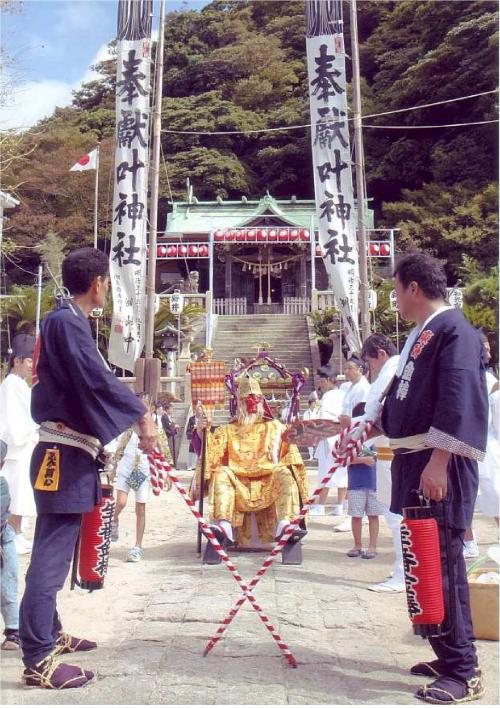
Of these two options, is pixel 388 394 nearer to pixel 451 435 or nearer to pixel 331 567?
pixel 451 435

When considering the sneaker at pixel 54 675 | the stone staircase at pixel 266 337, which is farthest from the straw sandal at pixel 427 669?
the stone staircase at pixel 266 337

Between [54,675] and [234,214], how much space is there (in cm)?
3014

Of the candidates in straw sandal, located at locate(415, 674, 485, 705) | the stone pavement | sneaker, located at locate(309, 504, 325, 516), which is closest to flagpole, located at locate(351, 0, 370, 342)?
sneaker, located at locate(309, 504, 325, 516)

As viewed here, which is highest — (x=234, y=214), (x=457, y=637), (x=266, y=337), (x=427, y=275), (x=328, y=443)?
(x=234, y=214)

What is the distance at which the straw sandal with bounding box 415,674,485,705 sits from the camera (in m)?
3.14

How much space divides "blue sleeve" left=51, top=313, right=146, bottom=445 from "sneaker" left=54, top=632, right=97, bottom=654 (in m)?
1.18

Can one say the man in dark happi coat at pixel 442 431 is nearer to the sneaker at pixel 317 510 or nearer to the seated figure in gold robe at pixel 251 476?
the seated figure in gold robe at pixel 251 476

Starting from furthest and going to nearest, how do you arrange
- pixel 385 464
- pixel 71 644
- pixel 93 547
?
1. pixel 385 464
2. pixel 71 644
3. pixel 93 547

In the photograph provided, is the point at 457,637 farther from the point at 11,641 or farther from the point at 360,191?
the point at 360,191

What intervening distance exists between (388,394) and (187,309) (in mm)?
21055

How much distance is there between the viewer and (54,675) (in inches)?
130

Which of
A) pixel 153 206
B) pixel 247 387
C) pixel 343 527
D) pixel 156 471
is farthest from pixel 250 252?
pixel 156 471

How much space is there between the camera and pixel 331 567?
634cm

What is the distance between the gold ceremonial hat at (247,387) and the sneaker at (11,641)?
365 cm
